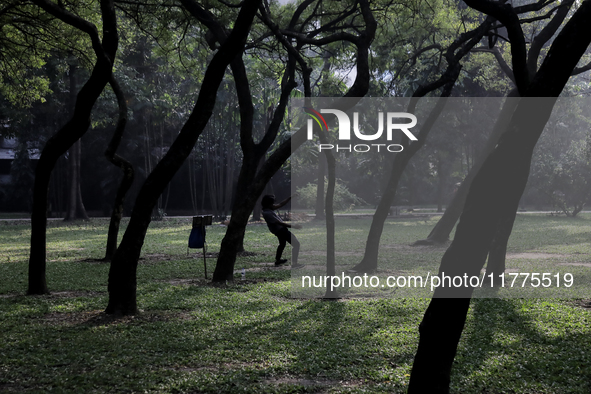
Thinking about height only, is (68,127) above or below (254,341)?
above

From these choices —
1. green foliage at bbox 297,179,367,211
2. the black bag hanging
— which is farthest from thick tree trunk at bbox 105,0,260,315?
green foliage at bbox 297,179,367,211

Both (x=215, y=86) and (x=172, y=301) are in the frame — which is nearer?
(x=215, y=86)

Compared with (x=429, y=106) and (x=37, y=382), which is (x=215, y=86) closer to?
(x=37, y=382)

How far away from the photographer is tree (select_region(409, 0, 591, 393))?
4168 millimetres

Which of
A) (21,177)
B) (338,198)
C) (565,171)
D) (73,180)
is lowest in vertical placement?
(338,198)

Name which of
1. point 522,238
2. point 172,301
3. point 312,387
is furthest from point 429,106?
point 312,387

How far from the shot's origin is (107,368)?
587 centimetres

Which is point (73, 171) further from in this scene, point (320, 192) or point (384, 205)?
point (384, 205)

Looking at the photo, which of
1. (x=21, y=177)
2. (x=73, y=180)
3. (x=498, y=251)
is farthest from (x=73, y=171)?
(x=498, y=251)

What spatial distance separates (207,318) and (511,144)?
5.53 m

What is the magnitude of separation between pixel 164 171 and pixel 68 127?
251cm

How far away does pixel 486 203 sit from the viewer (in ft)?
13.8

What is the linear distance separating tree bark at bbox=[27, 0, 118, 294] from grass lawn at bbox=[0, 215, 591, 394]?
2.45 ft

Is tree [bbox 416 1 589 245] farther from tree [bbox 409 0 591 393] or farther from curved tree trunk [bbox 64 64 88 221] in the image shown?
curved tree trunk [bbox 64 64 88 221]
